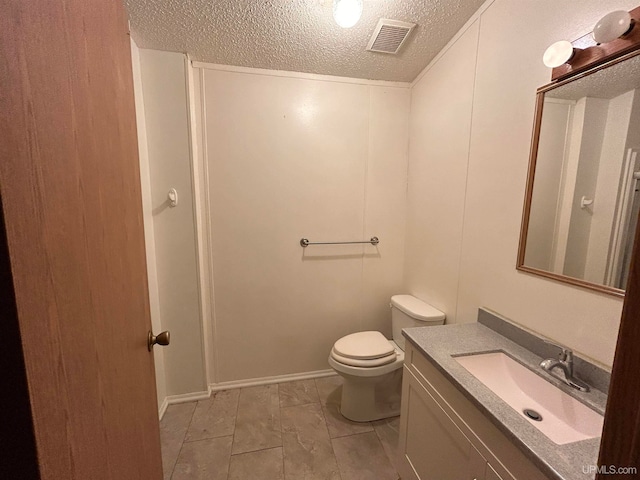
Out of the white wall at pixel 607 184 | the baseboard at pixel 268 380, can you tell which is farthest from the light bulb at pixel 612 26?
Result: the baseboard at pixel 268 380

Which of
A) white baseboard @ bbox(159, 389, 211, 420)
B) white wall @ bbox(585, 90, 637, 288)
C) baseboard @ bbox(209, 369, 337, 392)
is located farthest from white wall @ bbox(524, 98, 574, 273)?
white baseboard @ bbox(159, 389, 211, 420)

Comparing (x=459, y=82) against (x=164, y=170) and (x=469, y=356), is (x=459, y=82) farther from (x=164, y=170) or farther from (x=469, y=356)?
(x=164, y=170)

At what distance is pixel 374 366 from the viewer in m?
1.62

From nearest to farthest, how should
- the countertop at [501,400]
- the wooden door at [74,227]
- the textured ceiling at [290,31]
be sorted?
the wooden door at [74,227]
the countertop at [501,400]
the textured ceiling at [290,31]

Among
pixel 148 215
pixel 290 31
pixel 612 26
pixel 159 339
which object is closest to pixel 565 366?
pixel 612 26

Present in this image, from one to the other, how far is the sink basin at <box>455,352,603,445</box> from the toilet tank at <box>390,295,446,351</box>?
1.76 ft

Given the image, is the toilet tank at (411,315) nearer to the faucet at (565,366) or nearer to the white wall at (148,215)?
the faucet at (565,366)

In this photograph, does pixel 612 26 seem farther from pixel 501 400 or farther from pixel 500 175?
pixel 501 400

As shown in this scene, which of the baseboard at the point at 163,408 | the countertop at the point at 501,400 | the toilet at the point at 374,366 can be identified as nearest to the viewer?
the countertop at the point at 501,400

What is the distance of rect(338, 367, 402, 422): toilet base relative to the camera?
67.0 inches

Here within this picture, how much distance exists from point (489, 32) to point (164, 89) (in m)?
1.81

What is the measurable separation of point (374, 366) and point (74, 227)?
5.27 ft

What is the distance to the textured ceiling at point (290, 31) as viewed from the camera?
128cm

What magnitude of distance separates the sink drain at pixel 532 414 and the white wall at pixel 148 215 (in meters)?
1.77
